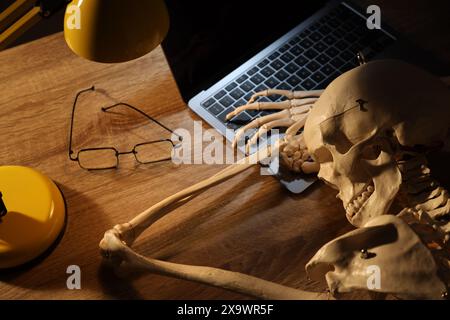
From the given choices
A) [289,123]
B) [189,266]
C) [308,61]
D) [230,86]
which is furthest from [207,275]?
[308,61]

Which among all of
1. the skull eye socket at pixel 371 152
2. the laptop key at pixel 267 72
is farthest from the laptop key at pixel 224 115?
the skull eye socket at pixel 371 152

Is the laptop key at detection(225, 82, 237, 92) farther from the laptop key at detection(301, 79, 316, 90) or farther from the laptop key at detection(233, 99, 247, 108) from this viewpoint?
the laptop key at detection(301, 79, 316, 90)

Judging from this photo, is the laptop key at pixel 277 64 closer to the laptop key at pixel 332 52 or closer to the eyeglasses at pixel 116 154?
the laptop key at pixel 332 52

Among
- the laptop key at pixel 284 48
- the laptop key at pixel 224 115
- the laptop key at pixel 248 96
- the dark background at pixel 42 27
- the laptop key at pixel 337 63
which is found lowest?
the dark background at pixel 42 27

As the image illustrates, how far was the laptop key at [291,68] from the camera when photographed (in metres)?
1.49

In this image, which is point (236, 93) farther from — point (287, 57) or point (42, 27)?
point (42, 27)

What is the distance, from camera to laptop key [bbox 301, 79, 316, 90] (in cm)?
146

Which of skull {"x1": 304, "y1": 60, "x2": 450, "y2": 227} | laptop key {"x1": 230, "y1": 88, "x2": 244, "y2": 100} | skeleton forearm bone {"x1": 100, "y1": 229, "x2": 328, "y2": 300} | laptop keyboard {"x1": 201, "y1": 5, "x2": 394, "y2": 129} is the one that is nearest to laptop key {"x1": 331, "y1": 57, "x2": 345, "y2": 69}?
laptop keyboard {"x1": 201, "y1": 5, "x2": 394, "y2": 129}

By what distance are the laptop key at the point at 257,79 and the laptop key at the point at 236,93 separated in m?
0.04

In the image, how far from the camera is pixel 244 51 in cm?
152

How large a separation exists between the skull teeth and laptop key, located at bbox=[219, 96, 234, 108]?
0.38 m

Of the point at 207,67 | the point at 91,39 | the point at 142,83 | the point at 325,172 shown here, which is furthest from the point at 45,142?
the point at 325,172

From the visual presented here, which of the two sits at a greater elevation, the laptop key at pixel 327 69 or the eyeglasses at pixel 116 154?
the laptop key at pixel 327 69

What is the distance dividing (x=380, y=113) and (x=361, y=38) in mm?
446
